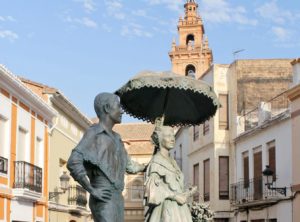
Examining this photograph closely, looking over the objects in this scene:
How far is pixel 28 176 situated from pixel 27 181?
0.15m

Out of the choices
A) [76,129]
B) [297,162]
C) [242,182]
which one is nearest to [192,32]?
[76,129]

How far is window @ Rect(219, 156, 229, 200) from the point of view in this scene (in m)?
27.4

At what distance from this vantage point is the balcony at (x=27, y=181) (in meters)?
20.0

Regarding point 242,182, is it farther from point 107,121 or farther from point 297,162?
point 107,121

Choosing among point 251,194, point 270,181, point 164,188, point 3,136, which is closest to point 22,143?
point 3,136

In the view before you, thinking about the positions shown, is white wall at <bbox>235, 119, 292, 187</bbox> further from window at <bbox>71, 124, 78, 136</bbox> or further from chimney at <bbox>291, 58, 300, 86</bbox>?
window at <bbox>71, 124, 78, 136</bbox>

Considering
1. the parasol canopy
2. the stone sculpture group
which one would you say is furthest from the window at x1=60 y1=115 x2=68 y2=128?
the stone sculpture group

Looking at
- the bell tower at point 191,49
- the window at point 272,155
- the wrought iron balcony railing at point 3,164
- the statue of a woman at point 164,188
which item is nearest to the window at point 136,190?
the bell tower at point 191,49

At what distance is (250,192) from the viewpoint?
2397 centimetres

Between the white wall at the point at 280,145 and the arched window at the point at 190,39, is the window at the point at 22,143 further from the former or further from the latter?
the arched window at the point at 190,39

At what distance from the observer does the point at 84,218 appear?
97.4 ft

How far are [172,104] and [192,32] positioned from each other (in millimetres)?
52236

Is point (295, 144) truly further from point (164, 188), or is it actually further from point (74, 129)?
point (164, 188)

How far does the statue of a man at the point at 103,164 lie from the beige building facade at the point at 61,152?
1733 centimetres
